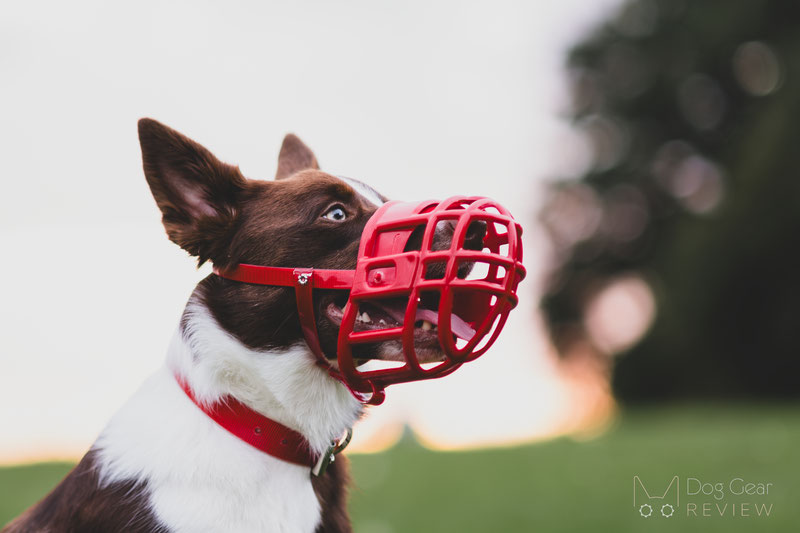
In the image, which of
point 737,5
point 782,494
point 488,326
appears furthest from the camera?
point 737,5

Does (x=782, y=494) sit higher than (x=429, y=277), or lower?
lower

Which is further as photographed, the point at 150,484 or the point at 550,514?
the point at 550,514

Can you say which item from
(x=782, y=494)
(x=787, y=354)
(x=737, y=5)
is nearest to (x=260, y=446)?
(x=782, y=494)

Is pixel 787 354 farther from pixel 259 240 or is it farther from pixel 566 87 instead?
pixel 259 240

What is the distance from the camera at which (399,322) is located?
9.14 feet

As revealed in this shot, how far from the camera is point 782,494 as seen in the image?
5879 mm

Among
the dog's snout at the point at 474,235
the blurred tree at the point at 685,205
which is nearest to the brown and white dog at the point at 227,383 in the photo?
the dog's snout at the point at 474,235

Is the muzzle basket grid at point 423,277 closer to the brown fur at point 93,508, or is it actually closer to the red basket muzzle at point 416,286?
the red basket muzzle at point 416,286

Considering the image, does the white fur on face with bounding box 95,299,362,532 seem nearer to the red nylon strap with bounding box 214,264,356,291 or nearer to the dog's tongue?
the red nylon strap with bounding box 214,264,356,291

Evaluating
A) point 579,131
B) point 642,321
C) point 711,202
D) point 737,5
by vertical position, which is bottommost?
point 642,321

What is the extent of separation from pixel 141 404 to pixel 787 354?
19.1 metres

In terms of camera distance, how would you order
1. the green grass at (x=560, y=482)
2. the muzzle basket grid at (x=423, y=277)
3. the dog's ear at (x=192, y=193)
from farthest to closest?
the green grass at (x=560, y=482)
the dog's ear at (x=192, y=193)
the muzzle basket grid at (x=423, y=277)

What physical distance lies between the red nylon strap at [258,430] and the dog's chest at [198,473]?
0.02 metres

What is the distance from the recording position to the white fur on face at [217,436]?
262cm
